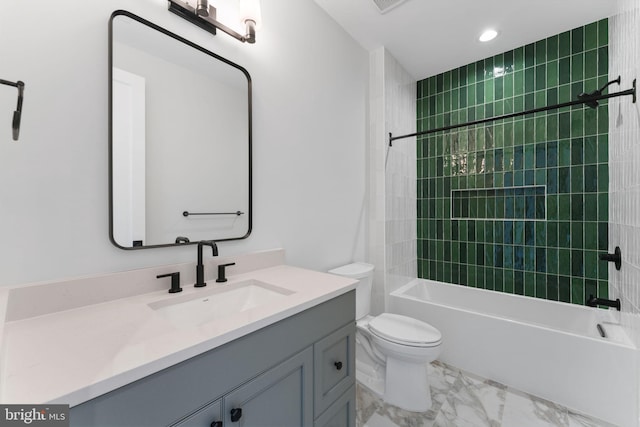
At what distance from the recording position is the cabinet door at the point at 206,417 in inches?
24.8

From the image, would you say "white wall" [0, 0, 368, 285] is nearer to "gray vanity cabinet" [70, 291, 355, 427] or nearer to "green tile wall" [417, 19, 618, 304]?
"gray vanity cabinet" [70, 291, 355, 427]

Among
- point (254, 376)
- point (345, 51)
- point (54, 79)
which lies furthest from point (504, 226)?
point (54, 79)

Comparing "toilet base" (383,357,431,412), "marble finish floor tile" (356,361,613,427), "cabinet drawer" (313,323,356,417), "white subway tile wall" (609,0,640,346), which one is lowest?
"marble finish floor tile" (356,361,613,427)

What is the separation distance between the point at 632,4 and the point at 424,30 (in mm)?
1134

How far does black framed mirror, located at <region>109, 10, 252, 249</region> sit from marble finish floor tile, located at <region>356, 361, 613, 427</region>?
1349 millimetres

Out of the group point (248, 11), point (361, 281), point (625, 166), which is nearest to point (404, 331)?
point (361, 281)

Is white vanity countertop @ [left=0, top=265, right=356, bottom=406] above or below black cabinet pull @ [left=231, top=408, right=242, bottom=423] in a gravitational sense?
above

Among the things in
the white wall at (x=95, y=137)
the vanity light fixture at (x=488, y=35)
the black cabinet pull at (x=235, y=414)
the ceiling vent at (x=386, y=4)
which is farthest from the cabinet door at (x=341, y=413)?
the vanity light fixture at (x=488, y=35)

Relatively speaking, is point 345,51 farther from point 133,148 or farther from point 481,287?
point 481,287

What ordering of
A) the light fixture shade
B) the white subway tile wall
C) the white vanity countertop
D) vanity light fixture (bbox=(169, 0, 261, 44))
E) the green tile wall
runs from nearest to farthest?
the white vanity countertop, vanity light fixture (bbox=(169, 0, 261, 44)), the light fixture shade, the white subway tile wall, the green tile wall

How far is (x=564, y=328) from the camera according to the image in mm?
2070

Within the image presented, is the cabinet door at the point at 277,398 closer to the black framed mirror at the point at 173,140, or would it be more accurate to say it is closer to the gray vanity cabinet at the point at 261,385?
the gray vanity cabinet at the point at 261,385

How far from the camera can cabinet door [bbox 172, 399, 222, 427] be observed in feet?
2.07

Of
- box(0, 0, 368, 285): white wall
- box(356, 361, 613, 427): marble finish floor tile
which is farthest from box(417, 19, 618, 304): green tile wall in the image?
box(0, 0, 368, 285): white wall
